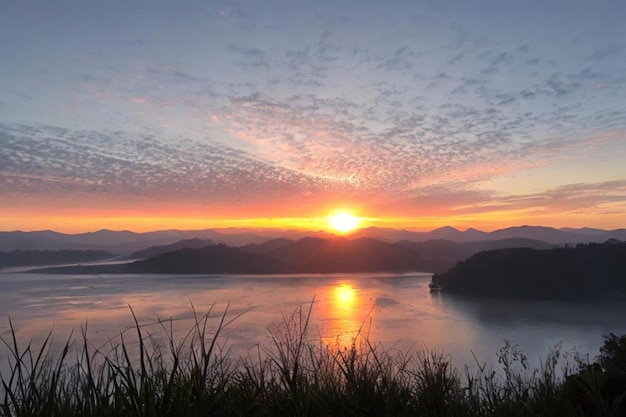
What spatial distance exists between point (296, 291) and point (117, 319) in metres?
30.0

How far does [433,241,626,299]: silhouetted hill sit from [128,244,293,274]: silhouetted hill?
46.7m

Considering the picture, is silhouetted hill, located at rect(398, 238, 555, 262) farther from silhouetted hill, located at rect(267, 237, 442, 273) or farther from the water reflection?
the water reflection

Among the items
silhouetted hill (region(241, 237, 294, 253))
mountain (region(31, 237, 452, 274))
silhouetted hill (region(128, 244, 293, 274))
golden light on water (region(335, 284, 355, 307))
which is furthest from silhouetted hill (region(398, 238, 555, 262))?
golden light on water (region(335, 284, 355, 307))

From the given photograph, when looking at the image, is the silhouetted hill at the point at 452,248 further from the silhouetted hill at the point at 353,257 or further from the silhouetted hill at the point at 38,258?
the silhouetted hill at the point at 38,258

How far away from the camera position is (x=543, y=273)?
218 feet

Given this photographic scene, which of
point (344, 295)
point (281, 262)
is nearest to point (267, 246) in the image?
point (281, 262)

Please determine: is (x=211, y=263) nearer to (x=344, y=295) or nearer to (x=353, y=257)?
(x=353, y=257)

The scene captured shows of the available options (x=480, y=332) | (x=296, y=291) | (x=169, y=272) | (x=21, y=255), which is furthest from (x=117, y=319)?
(x=21, y=255)

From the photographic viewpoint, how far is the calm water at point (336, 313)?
1368 inches

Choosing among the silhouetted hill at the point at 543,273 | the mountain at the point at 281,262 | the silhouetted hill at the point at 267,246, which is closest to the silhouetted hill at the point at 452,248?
the mountain at the point at 281,262

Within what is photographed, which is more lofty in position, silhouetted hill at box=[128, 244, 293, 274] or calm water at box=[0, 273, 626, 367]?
silhouetted hill at box=[128, 244, 293, 274]

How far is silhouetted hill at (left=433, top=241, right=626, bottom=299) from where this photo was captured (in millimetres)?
62906

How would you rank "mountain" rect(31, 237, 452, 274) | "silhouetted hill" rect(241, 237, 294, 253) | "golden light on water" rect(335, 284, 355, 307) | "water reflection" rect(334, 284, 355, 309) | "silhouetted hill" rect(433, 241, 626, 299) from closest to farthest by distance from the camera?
"water reflection" rect(334, 284, 355, 309)
"golden light on water" rect(335, 284, 355, 307)
"silhouetted hill" rect(433, 241, 626, 299)
"mountain" rect(31, 237, 452, 274)
"silhouetted hill" rect(241, 237, 294, 253)

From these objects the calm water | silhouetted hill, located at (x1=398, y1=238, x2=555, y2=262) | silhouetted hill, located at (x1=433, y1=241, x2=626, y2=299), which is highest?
silhouetted hill, located at (x1=398, y1=238, x2=555, y2=262)
